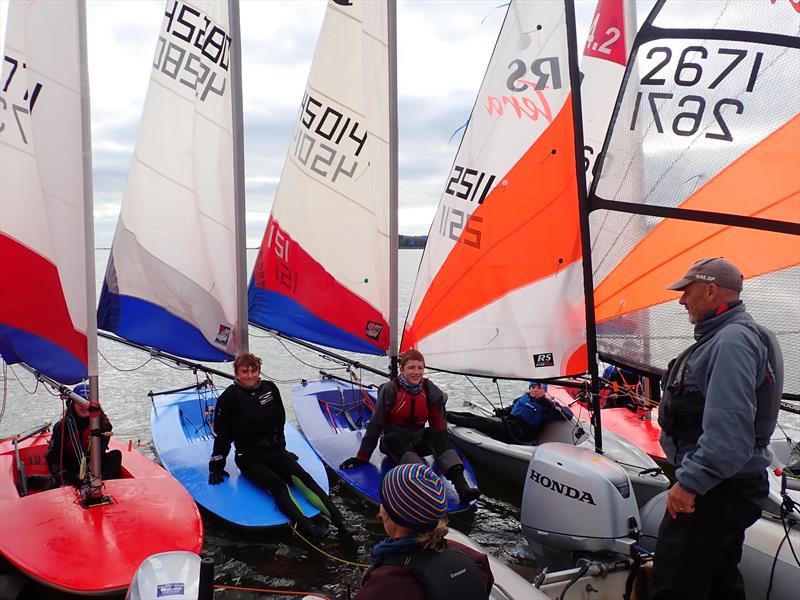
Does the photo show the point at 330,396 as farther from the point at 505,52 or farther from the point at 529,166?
the point at 505,52

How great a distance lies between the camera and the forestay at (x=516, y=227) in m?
4.11

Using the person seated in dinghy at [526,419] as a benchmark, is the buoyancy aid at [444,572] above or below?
above

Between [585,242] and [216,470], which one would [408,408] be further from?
[585,242]

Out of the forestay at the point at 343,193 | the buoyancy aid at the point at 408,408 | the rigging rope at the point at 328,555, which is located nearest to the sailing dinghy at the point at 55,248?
the rigging rope at the point at 328,555

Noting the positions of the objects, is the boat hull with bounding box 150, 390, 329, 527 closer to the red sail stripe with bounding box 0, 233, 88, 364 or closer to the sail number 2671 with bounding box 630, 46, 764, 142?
the red sail stripe with bounding box 0, 233, 88, 364

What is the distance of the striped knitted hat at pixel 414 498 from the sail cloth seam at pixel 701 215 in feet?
6.66

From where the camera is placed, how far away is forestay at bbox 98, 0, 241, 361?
469cm

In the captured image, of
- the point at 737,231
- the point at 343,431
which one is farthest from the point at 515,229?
the point at 343,431

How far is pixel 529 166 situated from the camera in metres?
4.23

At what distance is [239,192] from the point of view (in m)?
4.75

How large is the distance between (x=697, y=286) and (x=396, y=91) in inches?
149

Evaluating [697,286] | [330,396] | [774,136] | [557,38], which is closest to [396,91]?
[557,38]

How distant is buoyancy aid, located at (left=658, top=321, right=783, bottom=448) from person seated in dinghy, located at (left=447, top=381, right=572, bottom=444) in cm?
266

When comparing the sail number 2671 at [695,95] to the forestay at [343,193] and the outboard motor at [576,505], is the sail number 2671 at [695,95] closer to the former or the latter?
the outboard motor at [576,505]
